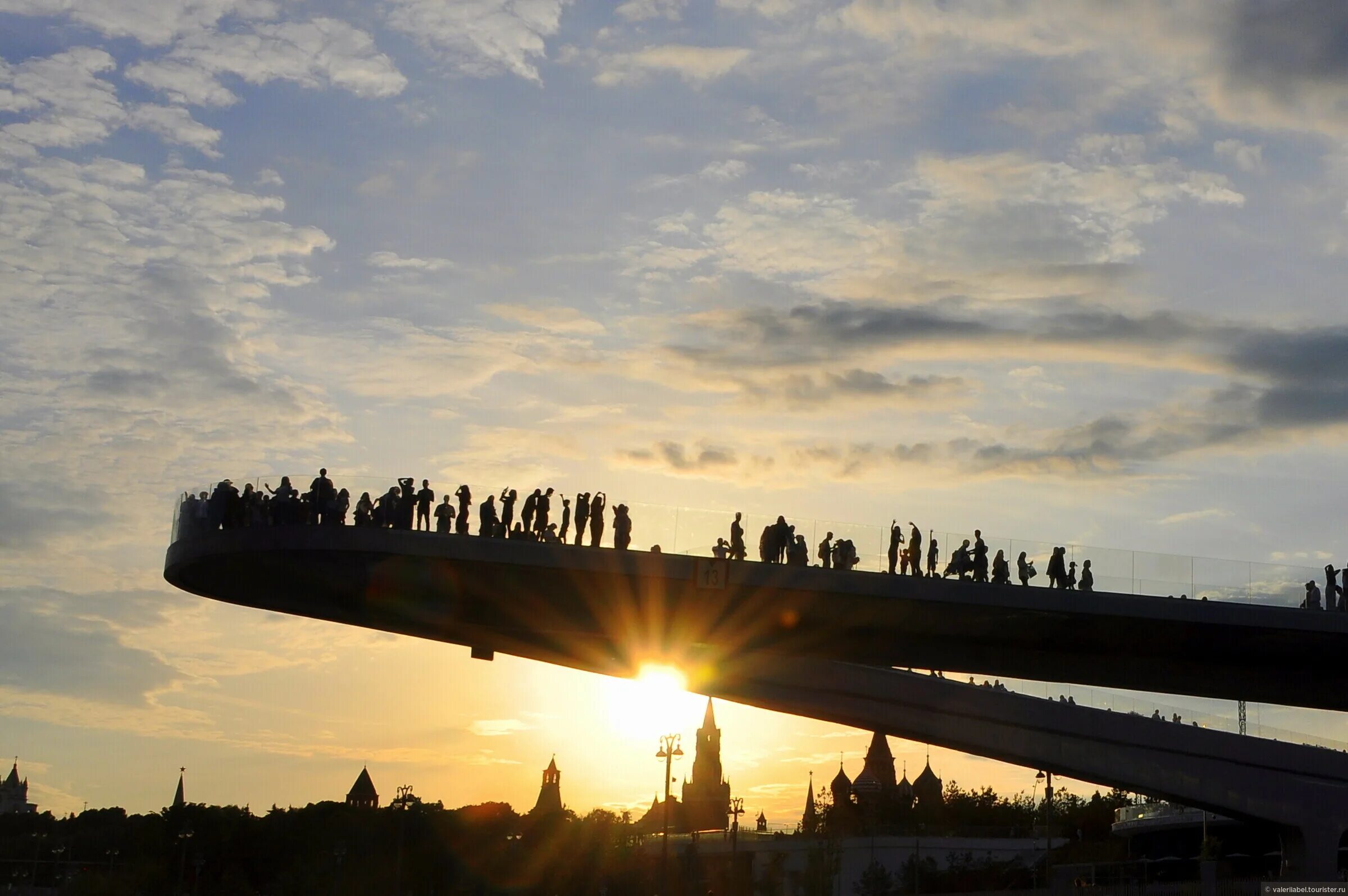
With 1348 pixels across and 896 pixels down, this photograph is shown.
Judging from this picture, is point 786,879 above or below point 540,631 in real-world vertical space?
below

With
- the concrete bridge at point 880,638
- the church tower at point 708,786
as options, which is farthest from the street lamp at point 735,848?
the church tower at point 708,786

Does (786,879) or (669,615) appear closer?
(669,615)

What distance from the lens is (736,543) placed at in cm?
3922

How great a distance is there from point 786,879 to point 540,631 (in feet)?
146

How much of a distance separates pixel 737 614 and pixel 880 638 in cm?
472

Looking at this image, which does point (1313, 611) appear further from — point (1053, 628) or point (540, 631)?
point (540, 631)

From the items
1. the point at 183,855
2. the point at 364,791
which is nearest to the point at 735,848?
the point at 183,855

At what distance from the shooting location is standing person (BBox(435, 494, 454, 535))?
Answer: 37.9 metres

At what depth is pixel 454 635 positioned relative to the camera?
1784 inches

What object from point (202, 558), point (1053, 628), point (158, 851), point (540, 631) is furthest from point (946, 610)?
point (158, 851)

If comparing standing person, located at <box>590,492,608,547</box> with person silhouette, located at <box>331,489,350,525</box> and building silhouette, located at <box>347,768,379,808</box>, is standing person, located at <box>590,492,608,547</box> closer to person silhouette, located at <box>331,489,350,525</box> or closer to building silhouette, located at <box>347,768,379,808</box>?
person silhouette, located at <box>331,489,350,525</box>

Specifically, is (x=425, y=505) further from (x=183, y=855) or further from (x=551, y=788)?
(x=551, y=788)

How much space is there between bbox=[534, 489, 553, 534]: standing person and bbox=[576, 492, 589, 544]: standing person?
818 mm

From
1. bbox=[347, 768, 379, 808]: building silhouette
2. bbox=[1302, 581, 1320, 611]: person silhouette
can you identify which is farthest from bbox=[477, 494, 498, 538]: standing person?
bbox=[347, 768, 379, 808]: building silhouette
